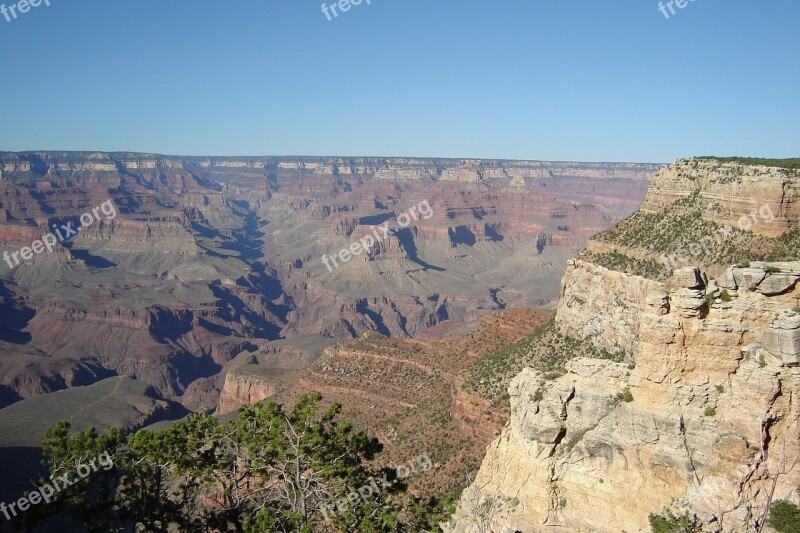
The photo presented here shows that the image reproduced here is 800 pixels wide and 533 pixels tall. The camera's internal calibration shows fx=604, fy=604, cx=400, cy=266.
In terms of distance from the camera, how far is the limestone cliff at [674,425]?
18.3 m

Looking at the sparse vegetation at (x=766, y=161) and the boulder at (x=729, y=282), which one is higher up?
the sparse vegetation at (x=766, y=161)

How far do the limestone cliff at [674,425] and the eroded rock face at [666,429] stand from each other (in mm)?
35

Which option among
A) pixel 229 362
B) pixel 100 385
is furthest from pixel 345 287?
pixel 100 385

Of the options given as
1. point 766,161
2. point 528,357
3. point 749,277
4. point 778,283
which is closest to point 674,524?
point 749,277

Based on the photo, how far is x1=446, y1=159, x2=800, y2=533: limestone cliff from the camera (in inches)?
720

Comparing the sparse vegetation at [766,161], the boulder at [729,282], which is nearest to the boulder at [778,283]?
the boulder at [729,282]

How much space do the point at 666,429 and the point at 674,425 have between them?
30 cm

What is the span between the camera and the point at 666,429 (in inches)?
781

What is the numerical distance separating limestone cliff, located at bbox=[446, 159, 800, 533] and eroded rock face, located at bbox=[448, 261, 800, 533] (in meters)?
0.03

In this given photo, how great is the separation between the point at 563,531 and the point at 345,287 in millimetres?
177274

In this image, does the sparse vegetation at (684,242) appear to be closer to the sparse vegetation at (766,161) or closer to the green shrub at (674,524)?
the sparse vegetation at (766,161)

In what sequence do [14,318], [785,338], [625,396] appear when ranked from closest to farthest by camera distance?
1. [785,338]
2. [625,396]
3. [14,318]

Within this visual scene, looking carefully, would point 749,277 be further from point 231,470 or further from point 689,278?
point 231,470

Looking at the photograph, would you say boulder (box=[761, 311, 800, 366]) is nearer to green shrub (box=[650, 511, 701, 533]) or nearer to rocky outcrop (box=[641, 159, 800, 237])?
green shrub (box=[650, 511, 701, 533])
